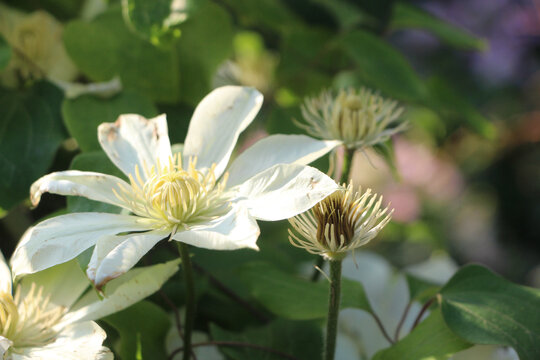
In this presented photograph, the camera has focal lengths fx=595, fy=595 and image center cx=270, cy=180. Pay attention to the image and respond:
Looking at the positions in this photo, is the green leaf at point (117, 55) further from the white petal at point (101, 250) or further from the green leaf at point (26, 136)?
the white petal at point (101, 250)

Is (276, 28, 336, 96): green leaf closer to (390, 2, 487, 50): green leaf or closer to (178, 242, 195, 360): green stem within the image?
(390, 2, 487, 50): green leaf

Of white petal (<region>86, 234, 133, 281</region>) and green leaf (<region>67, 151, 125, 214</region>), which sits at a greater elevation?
white petal (<region>86, 234, 133, 281</region>)

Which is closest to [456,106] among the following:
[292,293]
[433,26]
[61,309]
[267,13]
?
[433,26]

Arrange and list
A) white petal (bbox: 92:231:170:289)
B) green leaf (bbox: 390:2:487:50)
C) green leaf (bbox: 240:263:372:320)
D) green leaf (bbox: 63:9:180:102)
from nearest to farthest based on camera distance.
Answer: white petal (bbox: 92:231:170:289), green leaf (bbox: 240:263:372:320), green leaf (bbox: 63:9:180:102), green leaf (bbox: 390:2:487:50)

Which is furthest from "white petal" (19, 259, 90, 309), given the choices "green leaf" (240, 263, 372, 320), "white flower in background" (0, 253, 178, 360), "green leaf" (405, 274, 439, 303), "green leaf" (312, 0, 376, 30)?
"green leaf" (312, 0, 376, 30)

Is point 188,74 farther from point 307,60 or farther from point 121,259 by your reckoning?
point 121,259

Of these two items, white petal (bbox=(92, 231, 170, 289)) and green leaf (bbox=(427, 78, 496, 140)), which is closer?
white petal (bbox=(92, 231, 170, 289))

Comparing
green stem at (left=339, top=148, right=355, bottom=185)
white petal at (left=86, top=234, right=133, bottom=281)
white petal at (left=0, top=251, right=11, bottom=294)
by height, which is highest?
green stem at (left=339, top=148, right=355, bottom=185)

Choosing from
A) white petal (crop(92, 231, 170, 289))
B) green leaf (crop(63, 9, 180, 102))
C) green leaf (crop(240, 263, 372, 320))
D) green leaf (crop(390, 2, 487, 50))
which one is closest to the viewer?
white petal (crop(92, 231, 170, 289))
